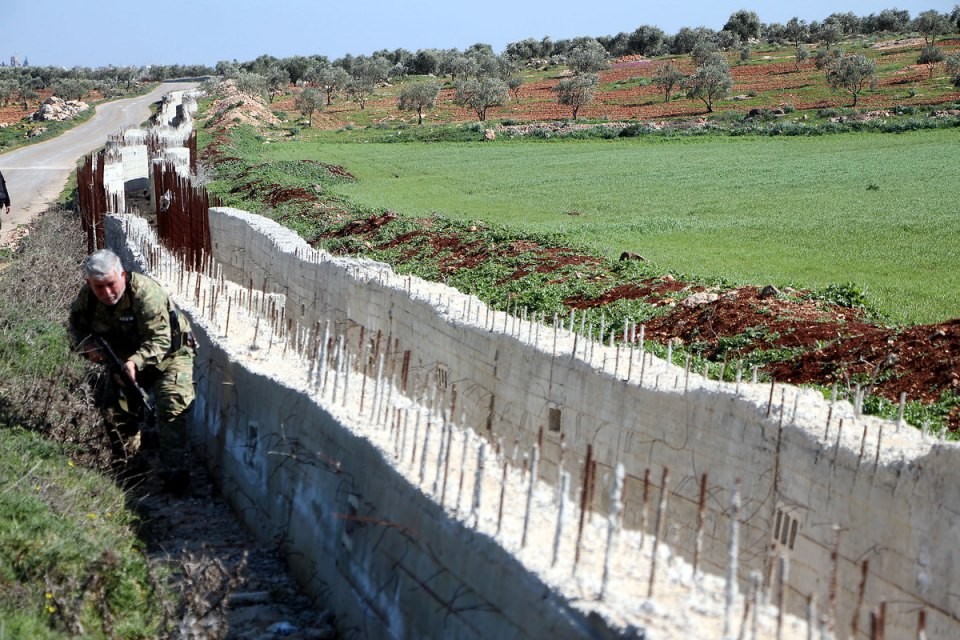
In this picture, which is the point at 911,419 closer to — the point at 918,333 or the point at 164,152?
the point at 918,333

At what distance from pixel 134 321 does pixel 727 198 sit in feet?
82.4

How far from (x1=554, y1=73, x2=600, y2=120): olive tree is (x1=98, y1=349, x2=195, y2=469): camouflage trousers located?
61.4 meters

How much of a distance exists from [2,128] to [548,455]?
204ft

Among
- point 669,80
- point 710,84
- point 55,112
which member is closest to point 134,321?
point 710,84

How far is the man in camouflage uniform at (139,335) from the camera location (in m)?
7.68

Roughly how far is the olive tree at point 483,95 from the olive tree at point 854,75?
20430 mm

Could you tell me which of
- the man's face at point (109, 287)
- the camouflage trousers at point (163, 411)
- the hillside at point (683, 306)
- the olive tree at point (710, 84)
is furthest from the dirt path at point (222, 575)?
the olive tree at point (710, 84)

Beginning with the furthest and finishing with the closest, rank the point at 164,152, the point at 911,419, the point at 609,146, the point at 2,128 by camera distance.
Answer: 1. the point at 2,128
2. the point at 609,146
3. the point at 164,152
4. the point at 911,419

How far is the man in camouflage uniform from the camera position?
768 centimetres

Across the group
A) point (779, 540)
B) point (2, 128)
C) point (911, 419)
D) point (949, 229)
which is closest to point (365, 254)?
point (949, 229)

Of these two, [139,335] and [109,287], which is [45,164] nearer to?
[139,335]

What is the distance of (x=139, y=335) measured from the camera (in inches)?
310

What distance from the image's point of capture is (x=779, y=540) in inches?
268

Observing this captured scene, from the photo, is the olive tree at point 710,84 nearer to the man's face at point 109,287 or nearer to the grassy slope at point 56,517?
the grassy slope at point 56,517
